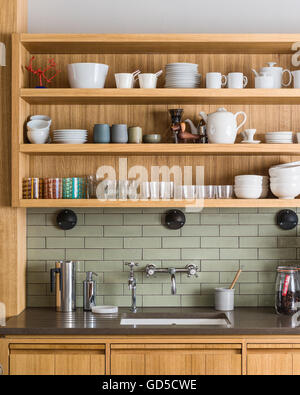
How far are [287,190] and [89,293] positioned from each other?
1.39 m

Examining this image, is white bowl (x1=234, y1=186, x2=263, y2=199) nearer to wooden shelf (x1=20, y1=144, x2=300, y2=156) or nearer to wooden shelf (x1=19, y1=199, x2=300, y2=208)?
wooden shelf (x1=19, y1=199, x2=300, y2=208)

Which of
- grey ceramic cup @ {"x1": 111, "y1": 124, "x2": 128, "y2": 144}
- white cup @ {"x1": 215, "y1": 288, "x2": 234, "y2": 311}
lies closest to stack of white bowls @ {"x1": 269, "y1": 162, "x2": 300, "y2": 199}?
white cup @ {"x1": 215, "y1": 288, "x2": 234, "y2": 311}

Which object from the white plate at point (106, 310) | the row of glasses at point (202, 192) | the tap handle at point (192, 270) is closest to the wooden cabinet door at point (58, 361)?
the white plate at point (106, 310)

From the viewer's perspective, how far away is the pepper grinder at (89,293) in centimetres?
359

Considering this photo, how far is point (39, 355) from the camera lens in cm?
316

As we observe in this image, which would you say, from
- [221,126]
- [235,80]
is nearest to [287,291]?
[221,126]

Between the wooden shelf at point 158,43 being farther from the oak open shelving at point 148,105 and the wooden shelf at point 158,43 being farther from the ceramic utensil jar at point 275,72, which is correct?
the ceramic utensil jar at point 275,72

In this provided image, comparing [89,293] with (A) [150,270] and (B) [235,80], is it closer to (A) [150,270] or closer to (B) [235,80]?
(A) [150,270]

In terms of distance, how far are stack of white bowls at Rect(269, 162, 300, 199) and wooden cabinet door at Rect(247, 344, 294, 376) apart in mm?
906

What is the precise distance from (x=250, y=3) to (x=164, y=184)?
4.54 ft
